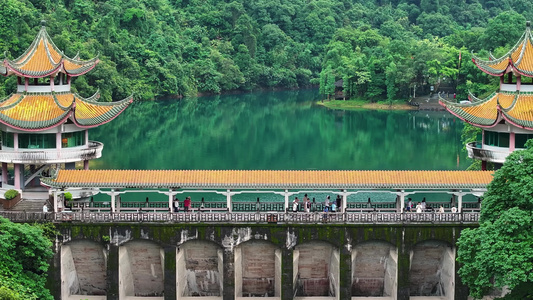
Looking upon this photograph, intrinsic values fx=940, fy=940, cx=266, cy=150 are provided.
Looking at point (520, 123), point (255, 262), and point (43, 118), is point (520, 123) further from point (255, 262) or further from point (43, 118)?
point (43, 118)

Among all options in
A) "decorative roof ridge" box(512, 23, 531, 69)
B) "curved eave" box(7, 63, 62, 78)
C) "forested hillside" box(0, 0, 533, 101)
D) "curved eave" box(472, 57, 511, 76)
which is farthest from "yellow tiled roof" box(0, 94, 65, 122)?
"forested hillside" box(0, 0, 533, 101)

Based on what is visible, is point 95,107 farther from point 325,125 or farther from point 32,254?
point 325,125

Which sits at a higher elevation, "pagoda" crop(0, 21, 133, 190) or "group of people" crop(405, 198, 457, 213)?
"pagoda" crop(0, 21, 133, 190)

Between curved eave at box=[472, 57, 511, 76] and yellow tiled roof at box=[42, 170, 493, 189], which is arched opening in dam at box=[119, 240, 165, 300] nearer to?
yellow tiled roof at box=[42, 170, 493, 189]

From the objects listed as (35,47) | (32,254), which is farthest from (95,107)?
(32,254)

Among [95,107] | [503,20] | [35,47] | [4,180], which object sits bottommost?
[4,180]

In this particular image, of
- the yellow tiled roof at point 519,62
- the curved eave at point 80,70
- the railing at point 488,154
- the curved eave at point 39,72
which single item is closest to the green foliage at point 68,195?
the curved eave at point 39,72
